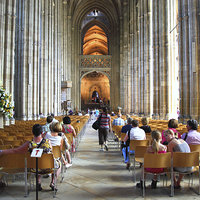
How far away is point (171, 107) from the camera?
17906 millimetres

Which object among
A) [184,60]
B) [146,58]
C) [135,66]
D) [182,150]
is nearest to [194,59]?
[184,60]

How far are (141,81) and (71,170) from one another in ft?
63.7

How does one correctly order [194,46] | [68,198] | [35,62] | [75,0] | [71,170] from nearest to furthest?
[68,198] → [71,170] → [194,46] → [35,62] → [75,0]

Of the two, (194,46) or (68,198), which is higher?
(194,46)

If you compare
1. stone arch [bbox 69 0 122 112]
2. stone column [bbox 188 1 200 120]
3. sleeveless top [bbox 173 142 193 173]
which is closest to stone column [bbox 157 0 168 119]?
stone column [bbox 188 1 200 120]

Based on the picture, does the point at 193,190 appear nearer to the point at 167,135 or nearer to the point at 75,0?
the point at 167,135

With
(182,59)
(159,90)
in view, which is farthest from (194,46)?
(159,90)

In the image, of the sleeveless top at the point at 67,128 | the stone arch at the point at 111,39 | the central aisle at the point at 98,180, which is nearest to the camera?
the central aisle at the point at 98,180

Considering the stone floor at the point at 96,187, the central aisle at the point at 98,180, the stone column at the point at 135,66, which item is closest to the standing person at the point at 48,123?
the central aisle at the point at 98,180

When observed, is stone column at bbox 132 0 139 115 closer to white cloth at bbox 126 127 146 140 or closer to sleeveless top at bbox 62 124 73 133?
sleeveless top at bbox 62 124 73 133

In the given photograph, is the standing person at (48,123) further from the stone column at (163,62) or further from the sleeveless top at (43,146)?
the stone column at (163,62)

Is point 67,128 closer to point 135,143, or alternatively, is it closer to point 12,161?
point 135,143

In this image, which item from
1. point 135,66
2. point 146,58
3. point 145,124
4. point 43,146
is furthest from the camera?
point 135,66

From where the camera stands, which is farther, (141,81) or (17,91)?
(141,81)
